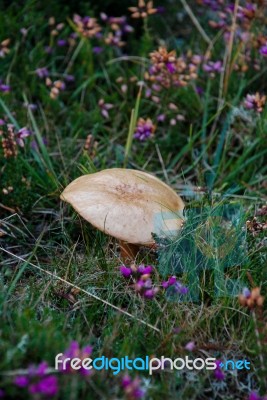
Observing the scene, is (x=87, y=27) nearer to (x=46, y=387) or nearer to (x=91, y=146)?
(x=91, y=146)

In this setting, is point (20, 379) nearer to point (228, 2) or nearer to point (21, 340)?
point (21, 340)

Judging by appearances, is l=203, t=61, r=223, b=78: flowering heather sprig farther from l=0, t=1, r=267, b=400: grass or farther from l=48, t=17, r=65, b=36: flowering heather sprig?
l=48, t=17, r=65, b=36: flowering heather sprig

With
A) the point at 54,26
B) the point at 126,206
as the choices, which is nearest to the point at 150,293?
the point at 126,206

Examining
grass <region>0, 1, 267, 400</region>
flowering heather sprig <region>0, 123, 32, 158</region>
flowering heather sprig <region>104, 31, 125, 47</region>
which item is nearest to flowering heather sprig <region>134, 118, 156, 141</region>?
grass <region>0, 1, 267, 400</region>

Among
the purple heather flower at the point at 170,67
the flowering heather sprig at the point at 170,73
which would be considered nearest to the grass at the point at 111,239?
the flowering heather sprig at the point at 170,73

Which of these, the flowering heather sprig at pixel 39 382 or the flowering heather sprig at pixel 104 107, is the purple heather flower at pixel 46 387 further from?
the flowering heather sprig at pixel 104 107

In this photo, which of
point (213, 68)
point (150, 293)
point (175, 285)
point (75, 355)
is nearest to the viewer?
point (75, 355)

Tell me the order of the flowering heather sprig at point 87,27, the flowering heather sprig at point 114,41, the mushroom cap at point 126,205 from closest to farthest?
1. the mushroom cap at point 126,205
2. the flowering heather sprig at point 87,27
3. the flowering heather sprig at point 114,41
